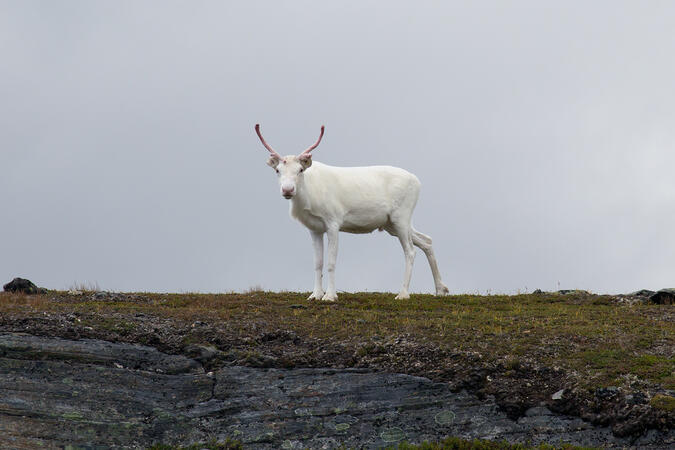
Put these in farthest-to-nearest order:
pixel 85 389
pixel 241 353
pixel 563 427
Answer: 1. pixel 241 353
2. pixel 85 389
3. pixel 563 427

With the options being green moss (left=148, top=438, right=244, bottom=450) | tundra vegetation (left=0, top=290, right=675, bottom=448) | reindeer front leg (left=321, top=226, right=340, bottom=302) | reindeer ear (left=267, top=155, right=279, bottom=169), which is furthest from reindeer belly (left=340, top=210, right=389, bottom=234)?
green moss (left=148, top=438, right=244, bottom=450)

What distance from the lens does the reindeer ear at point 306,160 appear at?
19.7m

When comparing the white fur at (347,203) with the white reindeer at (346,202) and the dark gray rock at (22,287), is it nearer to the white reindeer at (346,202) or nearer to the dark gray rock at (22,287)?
the white reindeer at (346,202)

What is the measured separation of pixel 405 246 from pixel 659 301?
655 centimetres

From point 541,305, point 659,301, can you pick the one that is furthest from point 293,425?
point 659,301

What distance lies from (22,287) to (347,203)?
27.6ft

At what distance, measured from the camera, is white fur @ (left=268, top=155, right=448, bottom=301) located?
1983 cm

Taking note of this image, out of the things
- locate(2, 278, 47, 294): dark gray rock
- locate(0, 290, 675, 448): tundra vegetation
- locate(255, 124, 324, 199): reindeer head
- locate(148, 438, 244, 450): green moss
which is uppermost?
locate(255, 124, 324, 199): reindeer head

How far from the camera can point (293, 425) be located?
1218 centimetres

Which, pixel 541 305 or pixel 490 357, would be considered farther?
pixel 541 305

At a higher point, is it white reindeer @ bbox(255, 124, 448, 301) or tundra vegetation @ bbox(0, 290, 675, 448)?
white reindeer @ bbox(255, 124, 448, 301)

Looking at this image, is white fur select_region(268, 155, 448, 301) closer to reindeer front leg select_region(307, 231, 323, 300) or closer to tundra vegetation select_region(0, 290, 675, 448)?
reindeer front leg select_region(307, 231, 323, 300)

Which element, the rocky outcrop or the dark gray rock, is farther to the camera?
the dark gray rock

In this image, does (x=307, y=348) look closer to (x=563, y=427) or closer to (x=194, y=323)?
(x=194, y=323)
